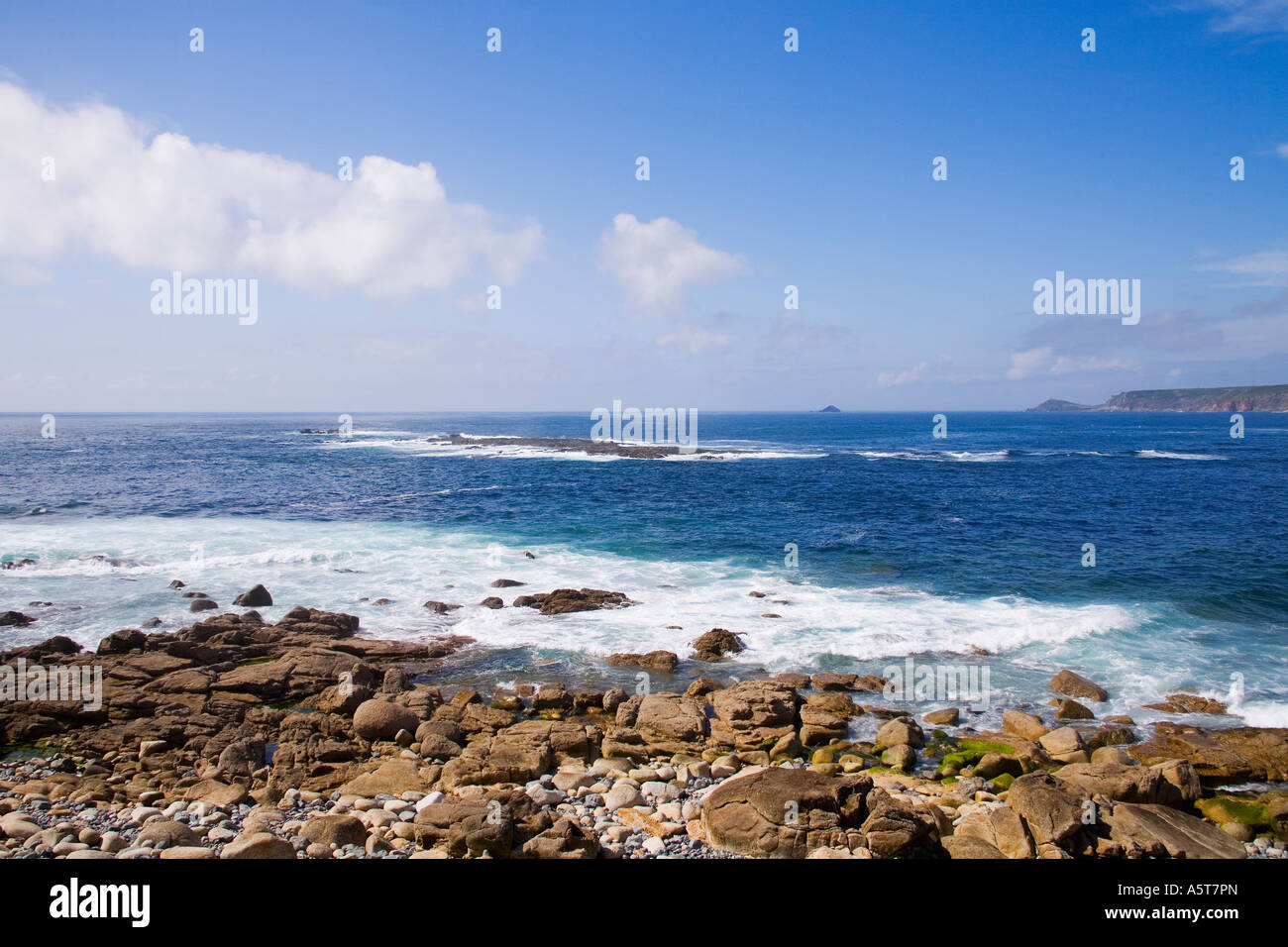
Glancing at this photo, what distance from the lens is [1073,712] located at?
16562 mm

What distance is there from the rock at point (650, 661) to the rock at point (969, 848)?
10188 millimetres

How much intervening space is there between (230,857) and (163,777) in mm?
5173

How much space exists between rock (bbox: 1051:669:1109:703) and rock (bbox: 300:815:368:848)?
17420 mm

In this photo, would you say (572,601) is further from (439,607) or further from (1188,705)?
(1188,705)

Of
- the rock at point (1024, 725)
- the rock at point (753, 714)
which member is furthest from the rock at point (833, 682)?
the rock at point (1024, 725)

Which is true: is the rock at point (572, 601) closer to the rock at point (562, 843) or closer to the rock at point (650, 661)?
the rock at point (650, 661)

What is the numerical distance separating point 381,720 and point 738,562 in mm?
20197

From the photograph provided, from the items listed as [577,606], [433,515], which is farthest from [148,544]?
[577,606]

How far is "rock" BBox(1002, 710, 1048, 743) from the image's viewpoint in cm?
1527

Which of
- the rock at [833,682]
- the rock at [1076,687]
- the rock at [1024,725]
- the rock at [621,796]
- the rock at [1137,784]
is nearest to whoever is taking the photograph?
the rock at [621,796]

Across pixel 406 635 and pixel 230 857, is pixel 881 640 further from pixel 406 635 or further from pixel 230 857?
pixel 230 857

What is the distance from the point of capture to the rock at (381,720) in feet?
50.4
